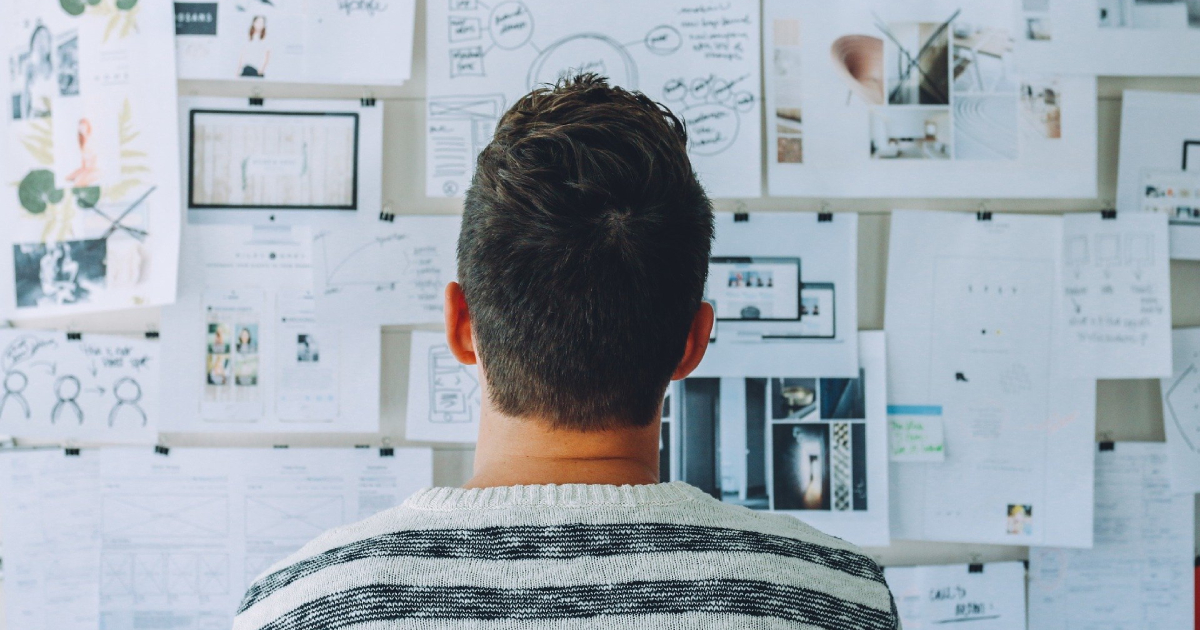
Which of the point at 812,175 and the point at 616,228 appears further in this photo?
the point at 812,175

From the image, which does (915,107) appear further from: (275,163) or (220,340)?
(220,340)

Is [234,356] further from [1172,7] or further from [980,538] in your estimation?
[1172,7]

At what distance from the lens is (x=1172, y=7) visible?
1.23m

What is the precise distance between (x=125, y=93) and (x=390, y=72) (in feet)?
1.31

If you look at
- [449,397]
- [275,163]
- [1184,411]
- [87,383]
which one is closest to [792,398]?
[449,397]

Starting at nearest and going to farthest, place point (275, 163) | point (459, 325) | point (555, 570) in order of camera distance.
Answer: point (555, 570)
point (459, 325)
point (275, 163)

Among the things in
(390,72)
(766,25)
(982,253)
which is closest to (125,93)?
(390,72)

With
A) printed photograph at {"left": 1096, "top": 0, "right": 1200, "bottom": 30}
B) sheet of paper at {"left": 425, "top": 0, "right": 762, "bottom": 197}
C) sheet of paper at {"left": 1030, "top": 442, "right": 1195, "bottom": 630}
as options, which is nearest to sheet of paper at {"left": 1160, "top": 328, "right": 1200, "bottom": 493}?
sheet of paper at {"left": 1030, "top": 442, "right": 1195, "bottom": 630}

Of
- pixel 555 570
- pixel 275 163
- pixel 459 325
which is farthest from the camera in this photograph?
pixel 275 163

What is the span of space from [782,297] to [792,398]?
156mm

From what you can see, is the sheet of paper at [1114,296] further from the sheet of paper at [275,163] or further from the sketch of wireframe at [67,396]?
the sketch of wireframe at [67,396]

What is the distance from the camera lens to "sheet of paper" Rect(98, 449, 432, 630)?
1.17 meters

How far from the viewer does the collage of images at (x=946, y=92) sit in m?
1.20

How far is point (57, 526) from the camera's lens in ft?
3.88
